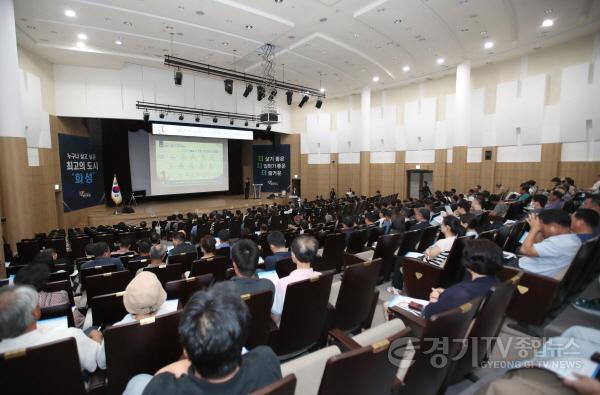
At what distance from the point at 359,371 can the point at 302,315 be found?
3.20 ft

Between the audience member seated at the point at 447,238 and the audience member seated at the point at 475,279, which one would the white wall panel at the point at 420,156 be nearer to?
the audience member seated at the point at 447,238

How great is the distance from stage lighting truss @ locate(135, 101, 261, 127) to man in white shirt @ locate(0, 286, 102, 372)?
476 inches

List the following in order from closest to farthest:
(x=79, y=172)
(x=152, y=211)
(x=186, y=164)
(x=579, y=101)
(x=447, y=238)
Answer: (x=447, y=238)
(x=579, y=101)
(x=79, y=172)
(x=152, y=211)
(x=186, y=164)

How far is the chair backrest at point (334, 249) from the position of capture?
15.0 feet

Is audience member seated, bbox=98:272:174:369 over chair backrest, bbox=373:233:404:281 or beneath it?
over

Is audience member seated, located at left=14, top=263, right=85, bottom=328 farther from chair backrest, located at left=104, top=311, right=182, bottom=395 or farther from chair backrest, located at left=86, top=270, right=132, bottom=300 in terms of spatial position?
chair backrest, located at left=104, top=311, right=182, bottom=395

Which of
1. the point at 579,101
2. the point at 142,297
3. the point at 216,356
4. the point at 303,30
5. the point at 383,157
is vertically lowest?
the point at 142,297

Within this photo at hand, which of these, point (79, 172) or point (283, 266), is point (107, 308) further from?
point (79, 172)

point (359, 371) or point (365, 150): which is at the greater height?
point (365, 150)

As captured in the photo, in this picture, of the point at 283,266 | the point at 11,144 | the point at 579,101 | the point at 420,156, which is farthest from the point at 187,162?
the point at 579,101

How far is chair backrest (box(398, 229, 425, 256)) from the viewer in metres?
4.25

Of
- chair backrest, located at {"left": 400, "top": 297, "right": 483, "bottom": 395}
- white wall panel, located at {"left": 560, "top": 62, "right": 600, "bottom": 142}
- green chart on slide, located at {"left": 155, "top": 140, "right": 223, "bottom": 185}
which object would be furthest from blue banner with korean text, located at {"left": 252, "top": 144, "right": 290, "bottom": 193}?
chair backrest, located at {"left": 400, "top": 297, "right": 483, "bottom": 395}

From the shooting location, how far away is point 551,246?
2904 millimetres

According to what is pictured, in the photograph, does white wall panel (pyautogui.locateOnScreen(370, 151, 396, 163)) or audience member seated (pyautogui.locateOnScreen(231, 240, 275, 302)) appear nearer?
audience member seated (pyautogui.locateOnScreen(231, 240, 275, 302))
